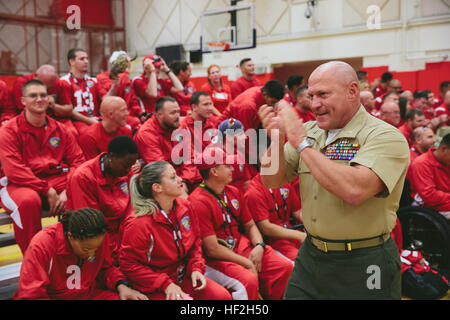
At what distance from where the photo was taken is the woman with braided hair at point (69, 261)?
2.50 metres

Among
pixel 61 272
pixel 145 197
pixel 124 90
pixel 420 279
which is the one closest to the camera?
pixel 61 272

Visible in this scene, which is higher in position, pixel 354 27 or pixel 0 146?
pixel 354 27

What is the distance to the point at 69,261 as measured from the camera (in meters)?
2.70

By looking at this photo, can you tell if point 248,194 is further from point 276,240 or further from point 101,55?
point 101,55

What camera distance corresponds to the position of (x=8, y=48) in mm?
11562

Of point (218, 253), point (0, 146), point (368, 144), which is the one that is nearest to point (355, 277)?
point (368, 144)

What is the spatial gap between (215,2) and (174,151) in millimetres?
7846

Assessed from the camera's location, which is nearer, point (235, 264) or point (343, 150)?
point (343, 150)

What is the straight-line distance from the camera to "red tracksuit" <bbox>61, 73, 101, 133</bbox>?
4.99 meters

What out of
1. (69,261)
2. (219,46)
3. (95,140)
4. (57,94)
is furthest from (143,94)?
(219,46)

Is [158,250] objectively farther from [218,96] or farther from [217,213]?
[218,96]

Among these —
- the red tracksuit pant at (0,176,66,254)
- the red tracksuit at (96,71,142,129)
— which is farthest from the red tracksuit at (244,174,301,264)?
the red tracksuit at (96,71,142,129)

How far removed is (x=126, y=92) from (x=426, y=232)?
3824 mm

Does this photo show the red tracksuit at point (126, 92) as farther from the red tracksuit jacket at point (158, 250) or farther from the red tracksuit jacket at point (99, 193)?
the red tracksuit jacket at point (158, 250)
